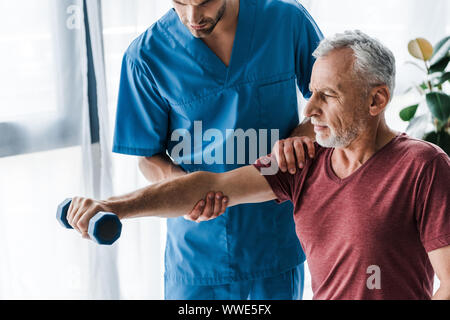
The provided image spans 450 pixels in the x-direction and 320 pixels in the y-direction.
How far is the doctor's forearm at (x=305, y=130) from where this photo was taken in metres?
1.56

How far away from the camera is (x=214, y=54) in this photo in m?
1.55

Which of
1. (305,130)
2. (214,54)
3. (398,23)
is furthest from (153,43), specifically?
(398,23)

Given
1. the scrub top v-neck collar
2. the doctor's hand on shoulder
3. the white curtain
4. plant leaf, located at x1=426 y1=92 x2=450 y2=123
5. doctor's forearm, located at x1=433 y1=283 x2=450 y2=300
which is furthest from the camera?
the white curtain

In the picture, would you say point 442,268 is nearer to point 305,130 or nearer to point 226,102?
point 305,130

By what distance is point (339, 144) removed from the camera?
4.53 feet

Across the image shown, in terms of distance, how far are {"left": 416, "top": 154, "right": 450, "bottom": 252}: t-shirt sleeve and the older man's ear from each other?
0.19 m

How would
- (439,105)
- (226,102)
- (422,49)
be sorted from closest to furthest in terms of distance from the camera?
(226,102) → (439,105) → (422,49)

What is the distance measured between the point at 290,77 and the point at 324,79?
0.25 m

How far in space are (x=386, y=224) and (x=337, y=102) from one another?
0.33 meters

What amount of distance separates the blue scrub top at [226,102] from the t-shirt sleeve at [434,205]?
1.48ft

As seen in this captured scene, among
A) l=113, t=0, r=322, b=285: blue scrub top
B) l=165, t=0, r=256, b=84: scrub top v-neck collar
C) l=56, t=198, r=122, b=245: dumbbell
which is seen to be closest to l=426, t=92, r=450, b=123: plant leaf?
l=113, t=0, r=322, b=285: blue scrub top

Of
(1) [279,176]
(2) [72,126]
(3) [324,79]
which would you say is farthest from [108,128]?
(3) [324,79]

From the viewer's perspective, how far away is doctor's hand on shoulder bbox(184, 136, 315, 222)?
1438mm

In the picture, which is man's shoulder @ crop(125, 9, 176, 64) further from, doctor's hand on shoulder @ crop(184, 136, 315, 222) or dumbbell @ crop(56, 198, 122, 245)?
dumbbell @ crop(56, 198, 122, 245)
